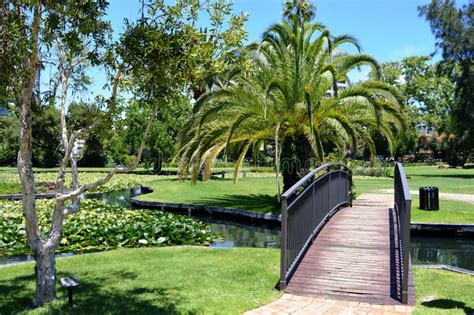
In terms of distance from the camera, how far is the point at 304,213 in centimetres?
797

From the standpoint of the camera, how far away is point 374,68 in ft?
53.2

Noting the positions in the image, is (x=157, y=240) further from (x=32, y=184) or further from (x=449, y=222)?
(x=449, y=222)

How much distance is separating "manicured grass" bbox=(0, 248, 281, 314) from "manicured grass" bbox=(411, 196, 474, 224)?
604 centimetres

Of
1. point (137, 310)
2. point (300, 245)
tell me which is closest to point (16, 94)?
point (137, 310)

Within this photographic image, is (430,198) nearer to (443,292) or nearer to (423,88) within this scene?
(443,292)

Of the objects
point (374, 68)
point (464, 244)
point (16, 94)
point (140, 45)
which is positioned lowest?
point (464, 244)

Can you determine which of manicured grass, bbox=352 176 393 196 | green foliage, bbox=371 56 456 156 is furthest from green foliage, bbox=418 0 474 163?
green foliage, bbox=371 56 456 156

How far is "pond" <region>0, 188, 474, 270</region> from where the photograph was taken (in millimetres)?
10609

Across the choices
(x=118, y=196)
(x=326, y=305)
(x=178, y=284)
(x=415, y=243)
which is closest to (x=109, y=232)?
(x=178, y=284)

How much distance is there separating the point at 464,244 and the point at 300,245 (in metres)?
6.39

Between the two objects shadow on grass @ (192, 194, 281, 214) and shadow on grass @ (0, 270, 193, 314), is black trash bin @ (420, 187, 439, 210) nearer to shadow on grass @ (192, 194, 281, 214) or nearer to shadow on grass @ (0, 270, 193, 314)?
shadow on grass @ (192, 194, 281, 214)

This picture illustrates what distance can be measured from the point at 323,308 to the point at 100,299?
107 inches

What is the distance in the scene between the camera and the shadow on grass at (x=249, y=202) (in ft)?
53.4

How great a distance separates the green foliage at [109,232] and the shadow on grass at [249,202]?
Answer: 3.68 m
